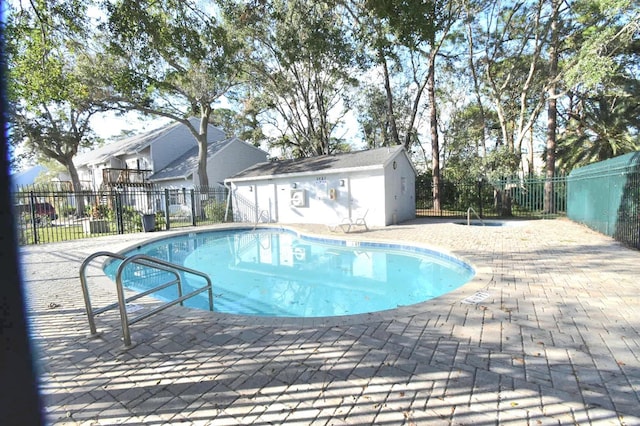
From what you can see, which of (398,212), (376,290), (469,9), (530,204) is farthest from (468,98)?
(376,290)

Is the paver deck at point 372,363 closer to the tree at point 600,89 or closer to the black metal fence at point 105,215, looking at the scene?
the black metal fence at point 105,215

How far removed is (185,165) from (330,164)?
13083mm

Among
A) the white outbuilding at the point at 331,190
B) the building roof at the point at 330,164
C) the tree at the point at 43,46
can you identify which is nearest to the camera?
the tree at the point at 43,46

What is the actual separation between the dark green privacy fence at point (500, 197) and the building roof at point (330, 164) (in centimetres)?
412

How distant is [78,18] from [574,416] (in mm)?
9745

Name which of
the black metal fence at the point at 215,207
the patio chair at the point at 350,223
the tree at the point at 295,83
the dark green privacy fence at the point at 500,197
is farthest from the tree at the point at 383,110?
the patio chair at the point at 350,223

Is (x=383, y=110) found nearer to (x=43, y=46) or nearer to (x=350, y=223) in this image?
(x=350, y=223)

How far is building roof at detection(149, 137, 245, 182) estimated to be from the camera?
21361 mm

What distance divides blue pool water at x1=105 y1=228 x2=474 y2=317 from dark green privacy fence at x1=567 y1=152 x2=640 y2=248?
3.89m

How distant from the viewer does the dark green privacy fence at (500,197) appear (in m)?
14.2

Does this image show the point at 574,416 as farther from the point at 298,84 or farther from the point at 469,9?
the point at 298,84

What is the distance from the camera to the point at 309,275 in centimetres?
769

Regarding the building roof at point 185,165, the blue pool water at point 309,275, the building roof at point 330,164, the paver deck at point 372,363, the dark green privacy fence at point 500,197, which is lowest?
the blue pool water at point 309,275

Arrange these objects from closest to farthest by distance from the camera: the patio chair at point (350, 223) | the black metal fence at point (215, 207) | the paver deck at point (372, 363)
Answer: the paver deck at point (372, 363), the patio chair at point (350, 223), the black metal fence at point (215, 207)
